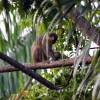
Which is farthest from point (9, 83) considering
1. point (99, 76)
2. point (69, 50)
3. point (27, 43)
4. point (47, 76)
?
point (99, 76)

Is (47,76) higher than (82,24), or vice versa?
(82,24)

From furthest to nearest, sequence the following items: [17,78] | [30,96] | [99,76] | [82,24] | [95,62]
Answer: [17,78]
[30,96]
[82,24]
[95,62]
[99,76]

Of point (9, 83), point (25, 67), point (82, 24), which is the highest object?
point (82, 24)

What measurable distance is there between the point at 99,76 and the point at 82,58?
0.76ft

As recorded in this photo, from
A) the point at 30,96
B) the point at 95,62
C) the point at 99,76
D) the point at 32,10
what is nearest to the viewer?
the point at 99,76

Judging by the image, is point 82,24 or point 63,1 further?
point 82,24

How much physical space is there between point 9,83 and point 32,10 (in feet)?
5.94

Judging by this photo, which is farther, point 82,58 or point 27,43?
point 27,43

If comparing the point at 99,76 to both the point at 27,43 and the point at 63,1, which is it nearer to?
the point at 63,1

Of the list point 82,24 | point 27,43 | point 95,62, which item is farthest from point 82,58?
point 27,43

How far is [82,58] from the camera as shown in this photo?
5.21 ft

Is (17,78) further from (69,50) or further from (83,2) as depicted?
(83,2)

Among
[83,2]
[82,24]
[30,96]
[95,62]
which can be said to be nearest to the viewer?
[95,62]

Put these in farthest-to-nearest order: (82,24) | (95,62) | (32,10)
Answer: (32,10) → (82,24) → (95,62)
